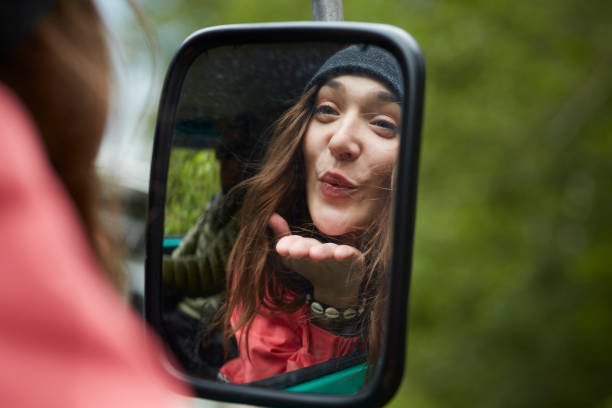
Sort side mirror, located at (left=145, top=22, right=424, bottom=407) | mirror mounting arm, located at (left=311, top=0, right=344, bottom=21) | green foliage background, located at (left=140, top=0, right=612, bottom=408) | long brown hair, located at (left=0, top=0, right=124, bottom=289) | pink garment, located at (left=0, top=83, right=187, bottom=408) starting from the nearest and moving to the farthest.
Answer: pink garment, located at (left=0, top=83, right=187, bottom=408), long brown hair, located at (left=0, top=0, right=124, bottom=289), side mirror, located at (left=145, top=22, right=424, bottom=407), mirror mounting arm, located at (left=311, top=0, right=344, bottom=21), green foliage background, located at (left=140, top=0, right=612, bottom=408)

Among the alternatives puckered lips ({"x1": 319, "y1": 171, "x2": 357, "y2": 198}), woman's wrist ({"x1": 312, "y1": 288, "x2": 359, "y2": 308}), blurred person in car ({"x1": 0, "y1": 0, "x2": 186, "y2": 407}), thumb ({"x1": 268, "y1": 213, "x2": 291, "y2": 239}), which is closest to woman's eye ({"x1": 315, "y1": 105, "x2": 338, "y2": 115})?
puckered lips ({"x1": 319, "y1": 171, "x2": 357, "y2": 198})

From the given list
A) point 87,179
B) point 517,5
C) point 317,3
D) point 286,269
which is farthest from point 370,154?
point 517,5

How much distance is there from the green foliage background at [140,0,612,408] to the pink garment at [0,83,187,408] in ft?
18.5

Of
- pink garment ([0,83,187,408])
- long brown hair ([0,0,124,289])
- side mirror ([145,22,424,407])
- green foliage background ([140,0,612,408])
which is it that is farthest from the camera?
green foliage background ([140,0,612,408])

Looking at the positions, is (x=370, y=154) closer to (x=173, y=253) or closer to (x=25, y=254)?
(x=173, y=253)

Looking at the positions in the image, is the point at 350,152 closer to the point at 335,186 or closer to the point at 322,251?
the point at 335,186

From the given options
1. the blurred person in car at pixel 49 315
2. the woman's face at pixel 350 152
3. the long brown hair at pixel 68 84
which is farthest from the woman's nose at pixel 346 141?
the blurred person in car at pixel 49 315

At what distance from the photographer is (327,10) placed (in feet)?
4.29

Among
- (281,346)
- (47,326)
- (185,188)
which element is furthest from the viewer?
(185,188)

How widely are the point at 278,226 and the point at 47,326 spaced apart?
0.69 metres

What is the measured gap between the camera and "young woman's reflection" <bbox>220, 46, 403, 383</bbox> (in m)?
1.13

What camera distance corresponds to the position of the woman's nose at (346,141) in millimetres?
1137

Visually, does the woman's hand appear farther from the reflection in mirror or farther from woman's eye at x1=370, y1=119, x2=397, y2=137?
woman's eye at x1=370, y1=119, x2=397, y2=137

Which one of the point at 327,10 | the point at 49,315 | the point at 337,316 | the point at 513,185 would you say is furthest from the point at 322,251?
the point at 513,185
